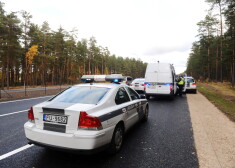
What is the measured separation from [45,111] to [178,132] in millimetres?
4106

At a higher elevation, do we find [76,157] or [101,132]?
[101,132]

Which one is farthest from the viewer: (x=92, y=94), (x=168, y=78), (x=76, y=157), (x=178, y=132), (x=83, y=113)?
(x=168, y=78)

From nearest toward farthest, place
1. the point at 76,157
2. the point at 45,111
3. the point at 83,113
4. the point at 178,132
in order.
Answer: the point at 83,113, the point at 45,111, the point at 76,157, the point at 178,132

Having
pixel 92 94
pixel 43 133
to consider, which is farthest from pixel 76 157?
pixel 92 94

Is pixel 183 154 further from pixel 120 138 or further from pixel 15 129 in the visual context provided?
pixel 15 129

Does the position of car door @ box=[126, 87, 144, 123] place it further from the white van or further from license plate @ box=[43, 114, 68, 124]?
the white van


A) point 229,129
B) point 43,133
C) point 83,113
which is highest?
point 83,113

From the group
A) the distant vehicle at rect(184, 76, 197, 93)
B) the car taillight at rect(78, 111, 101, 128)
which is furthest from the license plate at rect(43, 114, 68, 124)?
the distant vehicle at rect(184, 76, 197, 93)

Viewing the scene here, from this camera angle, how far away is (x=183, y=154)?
399 cm

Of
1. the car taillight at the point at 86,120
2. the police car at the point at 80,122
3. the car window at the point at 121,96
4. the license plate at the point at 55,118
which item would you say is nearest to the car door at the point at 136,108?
the car window at the point at 121,96

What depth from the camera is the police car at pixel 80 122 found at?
10.7 ft

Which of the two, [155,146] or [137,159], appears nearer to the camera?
[137,159]

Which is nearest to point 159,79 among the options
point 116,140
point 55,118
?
point 116,140

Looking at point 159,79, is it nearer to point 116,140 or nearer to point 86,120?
point 116,140
